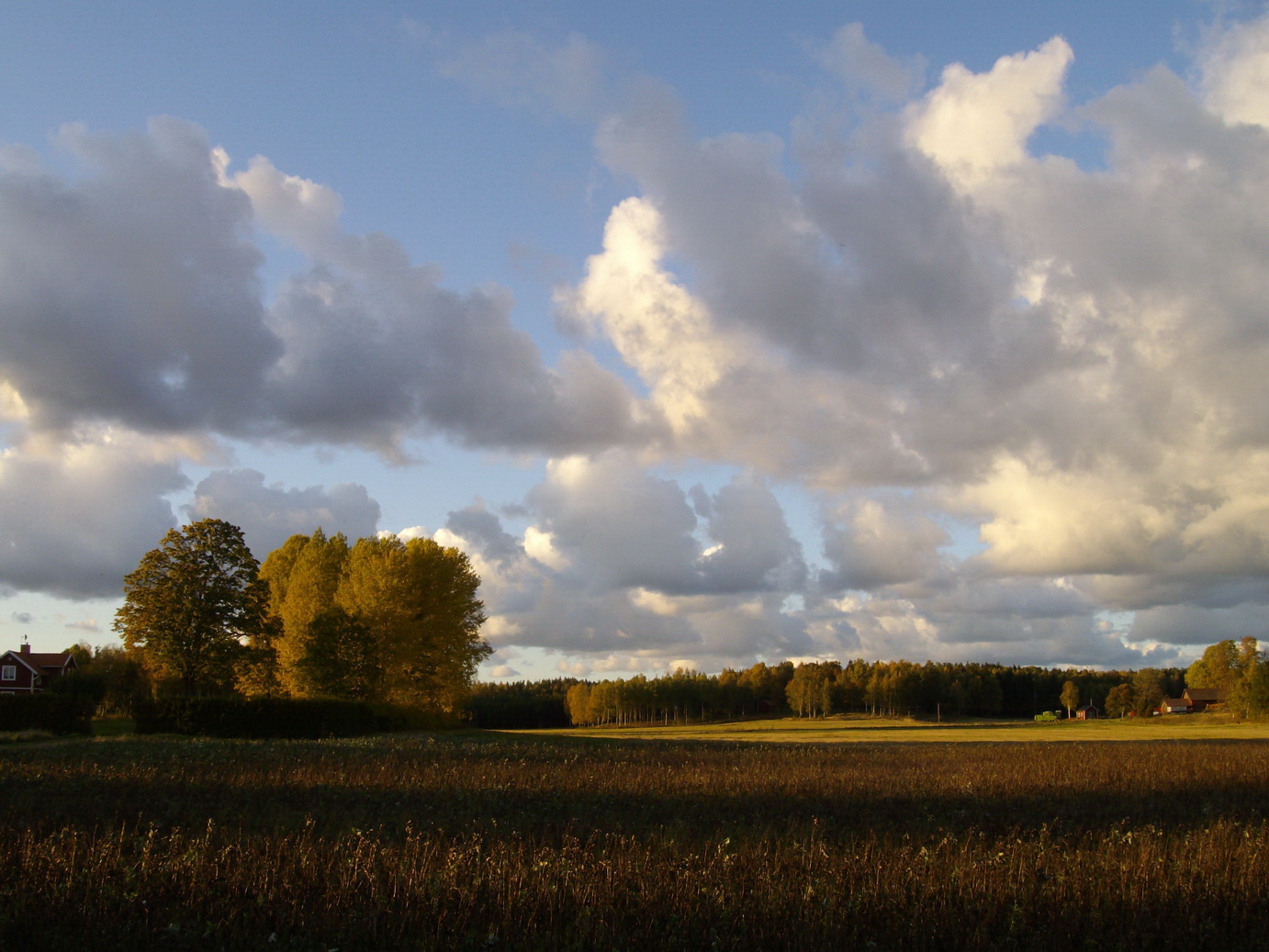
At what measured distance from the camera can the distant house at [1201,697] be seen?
6900 inches

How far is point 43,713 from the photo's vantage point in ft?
157

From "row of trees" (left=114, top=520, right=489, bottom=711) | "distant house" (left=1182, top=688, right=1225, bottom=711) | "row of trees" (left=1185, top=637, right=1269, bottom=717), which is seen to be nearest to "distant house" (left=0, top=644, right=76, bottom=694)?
"row of trees" (left=114, top=520, right=489, bottom=711)

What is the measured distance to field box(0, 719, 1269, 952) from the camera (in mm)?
8250

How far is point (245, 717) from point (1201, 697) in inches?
7325

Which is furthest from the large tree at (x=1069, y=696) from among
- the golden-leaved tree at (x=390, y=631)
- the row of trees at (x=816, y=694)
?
the golden-leaved tree at (x=390, y=631)

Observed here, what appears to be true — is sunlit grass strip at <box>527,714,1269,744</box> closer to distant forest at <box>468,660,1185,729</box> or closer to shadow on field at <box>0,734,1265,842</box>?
shadow on field at <box>0,734,1265,842</box>

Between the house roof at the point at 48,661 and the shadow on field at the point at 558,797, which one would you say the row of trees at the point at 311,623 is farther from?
the house roof at the point at 48,661

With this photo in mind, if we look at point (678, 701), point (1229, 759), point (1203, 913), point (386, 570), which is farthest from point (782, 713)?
point (1203, 913)

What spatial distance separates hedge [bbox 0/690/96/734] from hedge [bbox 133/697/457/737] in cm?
432

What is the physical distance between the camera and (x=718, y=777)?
22.2 meters

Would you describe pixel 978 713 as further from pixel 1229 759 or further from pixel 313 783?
pixel 313 783

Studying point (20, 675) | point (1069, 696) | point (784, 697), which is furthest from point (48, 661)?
point (1069, 696)

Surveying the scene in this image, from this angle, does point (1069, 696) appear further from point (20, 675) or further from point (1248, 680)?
point (20, 675)

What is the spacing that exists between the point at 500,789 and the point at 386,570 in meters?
42.6
